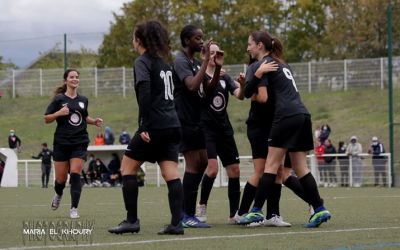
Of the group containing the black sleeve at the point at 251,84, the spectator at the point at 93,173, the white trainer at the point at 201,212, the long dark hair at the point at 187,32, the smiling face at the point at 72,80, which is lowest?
the spectator at the point at 93,173

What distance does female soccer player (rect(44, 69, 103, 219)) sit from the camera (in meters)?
13.2

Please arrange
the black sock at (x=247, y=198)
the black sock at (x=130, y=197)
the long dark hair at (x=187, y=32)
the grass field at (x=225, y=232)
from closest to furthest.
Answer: the grass field at (x=225, y=232) → the black sock at (x=130, y=197) → the long dark hair at (x=187, y=32) → the black sock at (x=247, y=198)

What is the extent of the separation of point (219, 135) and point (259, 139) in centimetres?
64

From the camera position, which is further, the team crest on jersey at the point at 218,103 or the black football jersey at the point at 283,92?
the team crest on jersey at the point at 218,103

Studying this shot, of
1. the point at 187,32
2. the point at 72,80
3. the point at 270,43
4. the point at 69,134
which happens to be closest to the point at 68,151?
the point at 69,134

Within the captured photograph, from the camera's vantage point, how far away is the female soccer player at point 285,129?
10422 millimetres

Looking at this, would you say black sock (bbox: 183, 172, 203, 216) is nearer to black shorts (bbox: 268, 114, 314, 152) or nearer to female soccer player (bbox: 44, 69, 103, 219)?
black shorts (bbox: 268, 114, 314, 152)

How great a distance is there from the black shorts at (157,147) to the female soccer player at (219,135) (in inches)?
66.4

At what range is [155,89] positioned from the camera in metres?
9.41

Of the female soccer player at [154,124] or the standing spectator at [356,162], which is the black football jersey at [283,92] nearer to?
the female soccer player at [154,124]

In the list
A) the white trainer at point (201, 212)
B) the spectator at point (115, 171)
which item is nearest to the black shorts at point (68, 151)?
the white trainer at point (201, 212)

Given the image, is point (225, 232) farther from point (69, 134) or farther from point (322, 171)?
point (322, 171)

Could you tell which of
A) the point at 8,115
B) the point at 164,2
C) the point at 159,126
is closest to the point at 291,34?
the point at 164,2

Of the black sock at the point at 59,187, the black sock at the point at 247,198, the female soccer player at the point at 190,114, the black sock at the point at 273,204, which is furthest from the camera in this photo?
the black sock at the point at 59,187
